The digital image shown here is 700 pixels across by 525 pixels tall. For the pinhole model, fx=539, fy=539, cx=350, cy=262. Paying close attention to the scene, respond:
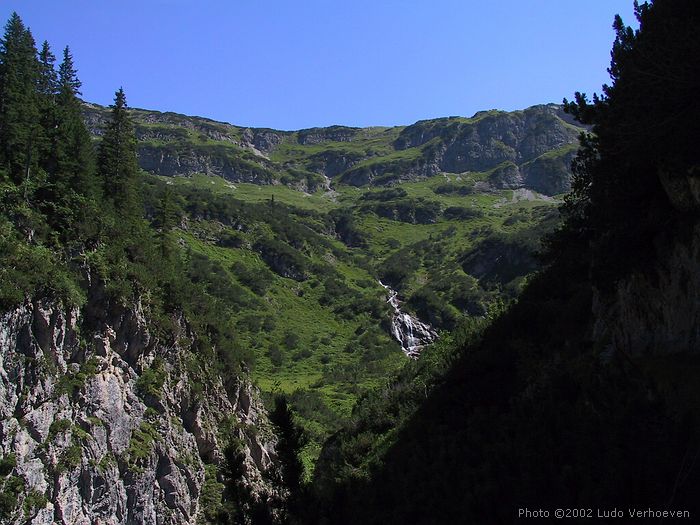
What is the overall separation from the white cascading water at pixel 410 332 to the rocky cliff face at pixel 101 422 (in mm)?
75577

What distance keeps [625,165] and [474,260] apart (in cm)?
15053

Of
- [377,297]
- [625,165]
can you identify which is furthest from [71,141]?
[377,297]

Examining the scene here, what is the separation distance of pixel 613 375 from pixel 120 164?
46270mm

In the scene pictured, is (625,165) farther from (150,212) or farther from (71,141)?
(150,212)

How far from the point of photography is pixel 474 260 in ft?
536

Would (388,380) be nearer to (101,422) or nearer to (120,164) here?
(101,422)

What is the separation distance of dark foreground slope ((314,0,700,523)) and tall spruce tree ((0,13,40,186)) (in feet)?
104

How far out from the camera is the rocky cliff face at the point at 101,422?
2939cm

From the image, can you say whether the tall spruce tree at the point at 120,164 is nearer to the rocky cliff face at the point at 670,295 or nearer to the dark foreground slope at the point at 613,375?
the dark foreground slope at the point at 613,375

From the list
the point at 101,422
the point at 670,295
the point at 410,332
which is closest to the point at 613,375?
the point at 670,295

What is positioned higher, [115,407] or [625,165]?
[625,165]

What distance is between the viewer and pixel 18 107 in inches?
1609

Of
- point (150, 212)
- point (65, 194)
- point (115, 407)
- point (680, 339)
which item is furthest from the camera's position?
point (150, 212)

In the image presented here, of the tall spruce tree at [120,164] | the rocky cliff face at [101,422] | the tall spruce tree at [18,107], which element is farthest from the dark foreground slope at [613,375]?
the tall spruce tree at [120,164]
